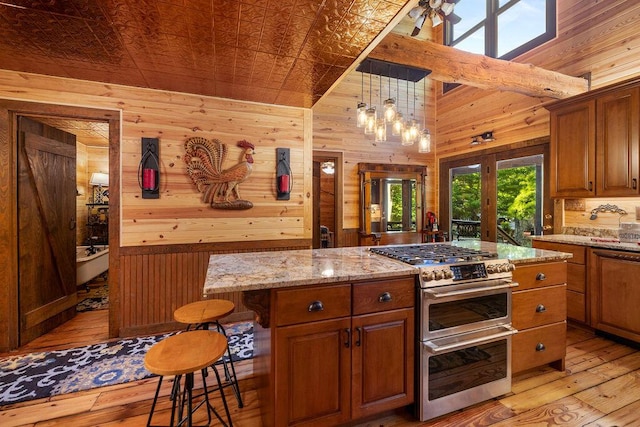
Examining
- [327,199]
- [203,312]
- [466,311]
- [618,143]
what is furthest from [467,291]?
[327,199]

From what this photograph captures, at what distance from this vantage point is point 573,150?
326 centimetres

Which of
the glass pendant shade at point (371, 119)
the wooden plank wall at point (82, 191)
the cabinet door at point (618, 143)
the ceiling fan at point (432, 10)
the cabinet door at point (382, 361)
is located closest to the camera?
the cabinet door at point (382, 361)

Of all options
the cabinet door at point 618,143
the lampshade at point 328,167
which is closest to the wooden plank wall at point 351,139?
the lampshade at point 328,167

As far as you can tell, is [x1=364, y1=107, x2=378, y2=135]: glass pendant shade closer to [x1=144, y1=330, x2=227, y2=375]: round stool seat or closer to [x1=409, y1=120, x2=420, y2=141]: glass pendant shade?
[x1=409, y1=120, x2=420, y2=141]: glass pendant shade

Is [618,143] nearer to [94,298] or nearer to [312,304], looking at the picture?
[312,304]

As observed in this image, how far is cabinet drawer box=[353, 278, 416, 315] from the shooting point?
1635 millimetres

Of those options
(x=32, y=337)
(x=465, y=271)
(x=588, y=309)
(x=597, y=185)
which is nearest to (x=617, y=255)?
(x=588, y=309)

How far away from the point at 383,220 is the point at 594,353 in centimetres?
317

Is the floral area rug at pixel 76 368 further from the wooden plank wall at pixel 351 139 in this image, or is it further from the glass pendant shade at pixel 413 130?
the wooden plank wall at pixel 351 139

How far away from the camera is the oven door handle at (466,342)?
67.6 inches

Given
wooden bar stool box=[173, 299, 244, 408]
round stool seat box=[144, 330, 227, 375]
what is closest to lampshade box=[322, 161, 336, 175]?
wooden bar stool box=[173, 299, 244, 408]

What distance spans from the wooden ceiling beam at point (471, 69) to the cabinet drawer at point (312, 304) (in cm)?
215

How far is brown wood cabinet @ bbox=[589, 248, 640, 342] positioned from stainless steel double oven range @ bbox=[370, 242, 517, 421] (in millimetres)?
1616

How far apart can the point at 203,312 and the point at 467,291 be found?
1.73 metres
